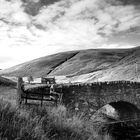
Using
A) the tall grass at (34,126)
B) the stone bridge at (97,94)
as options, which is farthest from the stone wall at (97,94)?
the tall grass at (34,126)

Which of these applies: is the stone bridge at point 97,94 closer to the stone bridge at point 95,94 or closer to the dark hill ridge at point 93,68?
the stone bridge at point 95,94

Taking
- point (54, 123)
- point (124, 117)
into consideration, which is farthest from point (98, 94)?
point (54, 123)

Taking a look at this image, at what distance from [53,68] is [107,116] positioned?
42932mm

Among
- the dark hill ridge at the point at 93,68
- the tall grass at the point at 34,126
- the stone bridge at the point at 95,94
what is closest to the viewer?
the tall grass at the point at 34,126

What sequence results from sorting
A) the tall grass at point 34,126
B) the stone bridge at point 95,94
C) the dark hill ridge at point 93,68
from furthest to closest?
the dark hill ridge at point 93,68 < the stone bridge at point 95,94 < the tall grass at point 34,126

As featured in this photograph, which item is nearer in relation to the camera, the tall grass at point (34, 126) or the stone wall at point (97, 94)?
the tall grass at point (34, 126)

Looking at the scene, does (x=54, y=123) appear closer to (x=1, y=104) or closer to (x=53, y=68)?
(x=1, y=104)

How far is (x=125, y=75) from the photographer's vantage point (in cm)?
2061

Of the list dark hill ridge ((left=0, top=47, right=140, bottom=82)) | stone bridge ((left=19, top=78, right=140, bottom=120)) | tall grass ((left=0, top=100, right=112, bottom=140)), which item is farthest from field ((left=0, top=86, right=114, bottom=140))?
dark hill ridge ((left=0, top=47, right=140, bottom=82))

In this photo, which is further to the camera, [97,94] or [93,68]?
[93,68]

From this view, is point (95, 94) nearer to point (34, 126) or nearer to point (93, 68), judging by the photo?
point (34, 126)

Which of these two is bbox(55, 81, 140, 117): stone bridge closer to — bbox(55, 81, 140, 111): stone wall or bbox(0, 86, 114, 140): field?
bbox(55, 81, 140, 111): stone wall

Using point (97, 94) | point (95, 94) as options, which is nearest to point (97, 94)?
point (97, 94)

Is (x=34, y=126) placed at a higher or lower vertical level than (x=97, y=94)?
higher
